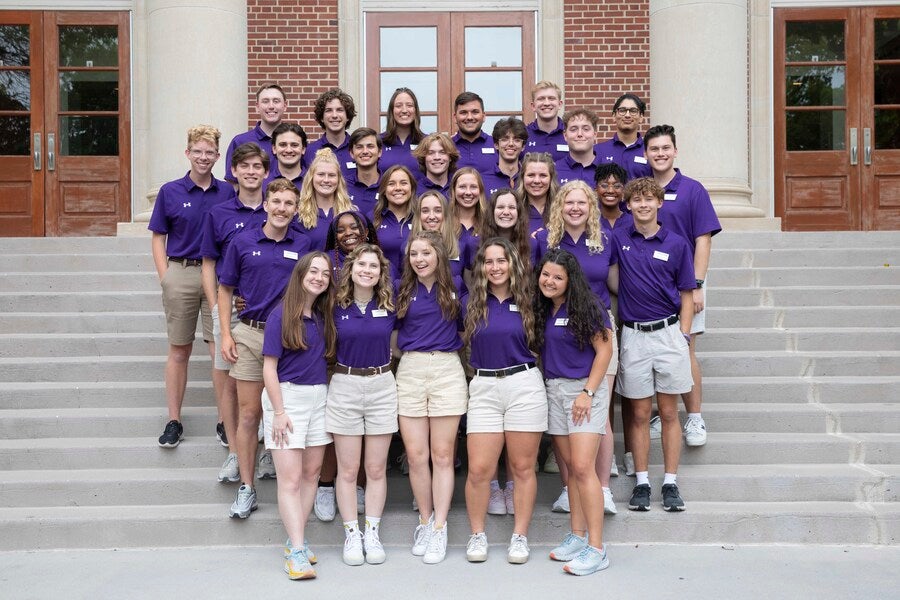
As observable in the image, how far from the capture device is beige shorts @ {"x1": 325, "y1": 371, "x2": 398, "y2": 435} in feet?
16.8

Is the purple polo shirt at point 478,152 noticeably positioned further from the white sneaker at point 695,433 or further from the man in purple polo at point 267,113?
the white sneaker at point 695,433

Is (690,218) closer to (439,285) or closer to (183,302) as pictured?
(439,285)

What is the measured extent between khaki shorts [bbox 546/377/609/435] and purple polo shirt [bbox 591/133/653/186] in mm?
2048

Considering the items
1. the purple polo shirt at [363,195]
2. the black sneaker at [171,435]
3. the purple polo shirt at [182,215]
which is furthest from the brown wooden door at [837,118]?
the black sneaker at [171,435]

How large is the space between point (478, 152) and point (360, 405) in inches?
96.9

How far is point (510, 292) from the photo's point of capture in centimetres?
514

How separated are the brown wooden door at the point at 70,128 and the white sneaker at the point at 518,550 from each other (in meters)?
7.73

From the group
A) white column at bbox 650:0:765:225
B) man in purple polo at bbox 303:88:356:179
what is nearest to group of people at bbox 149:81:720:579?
man in purple polo at bbox 303:88:356:179

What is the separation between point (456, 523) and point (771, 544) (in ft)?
5.98

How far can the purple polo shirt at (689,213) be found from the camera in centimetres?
607

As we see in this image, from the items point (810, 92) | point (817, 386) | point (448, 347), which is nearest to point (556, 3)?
point (810, 92)

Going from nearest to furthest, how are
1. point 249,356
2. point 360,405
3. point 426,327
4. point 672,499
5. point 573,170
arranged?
point 360,405, point 426,327, point 249,356, point 672,499, point 573,170

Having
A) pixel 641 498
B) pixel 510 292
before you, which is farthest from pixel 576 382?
pixel 641 498

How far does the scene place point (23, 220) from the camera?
1115 cm
